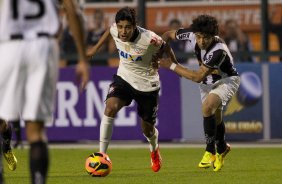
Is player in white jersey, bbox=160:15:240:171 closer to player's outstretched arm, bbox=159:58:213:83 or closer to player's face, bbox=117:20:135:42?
player's outstretched arm, bbox=159:58:213:83

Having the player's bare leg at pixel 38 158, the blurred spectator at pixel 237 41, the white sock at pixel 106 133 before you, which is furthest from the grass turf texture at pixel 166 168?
the player's bare leg at pixel 38 158

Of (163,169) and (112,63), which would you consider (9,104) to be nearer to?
(163,169)

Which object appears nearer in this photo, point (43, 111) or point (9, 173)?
point (43, 111)

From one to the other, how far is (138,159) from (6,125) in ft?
9.51

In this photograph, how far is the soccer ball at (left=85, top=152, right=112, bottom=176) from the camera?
10.7 m

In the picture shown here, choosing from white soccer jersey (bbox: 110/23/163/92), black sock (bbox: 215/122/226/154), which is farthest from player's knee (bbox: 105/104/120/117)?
black sock (bbox: 215/122/226/154)

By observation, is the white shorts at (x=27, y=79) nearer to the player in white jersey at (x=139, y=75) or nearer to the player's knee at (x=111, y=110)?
the player's knee at (x=111, y=110)

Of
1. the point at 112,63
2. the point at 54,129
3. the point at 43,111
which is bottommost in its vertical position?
the point at 54,129

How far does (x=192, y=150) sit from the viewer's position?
50.6 feet

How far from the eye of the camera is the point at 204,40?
11617 mm

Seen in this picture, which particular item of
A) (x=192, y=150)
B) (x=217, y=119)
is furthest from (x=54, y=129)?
(x=217, y=119)

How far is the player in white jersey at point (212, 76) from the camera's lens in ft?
37.9

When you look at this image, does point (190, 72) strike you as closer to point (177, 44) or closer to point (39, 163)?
point (39, 163)

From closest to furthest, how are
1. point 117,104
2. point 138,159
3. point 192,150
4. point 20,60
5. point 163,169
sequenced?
point 20,60
point 117,104
point 163,169
point 138,159
point 192,150
